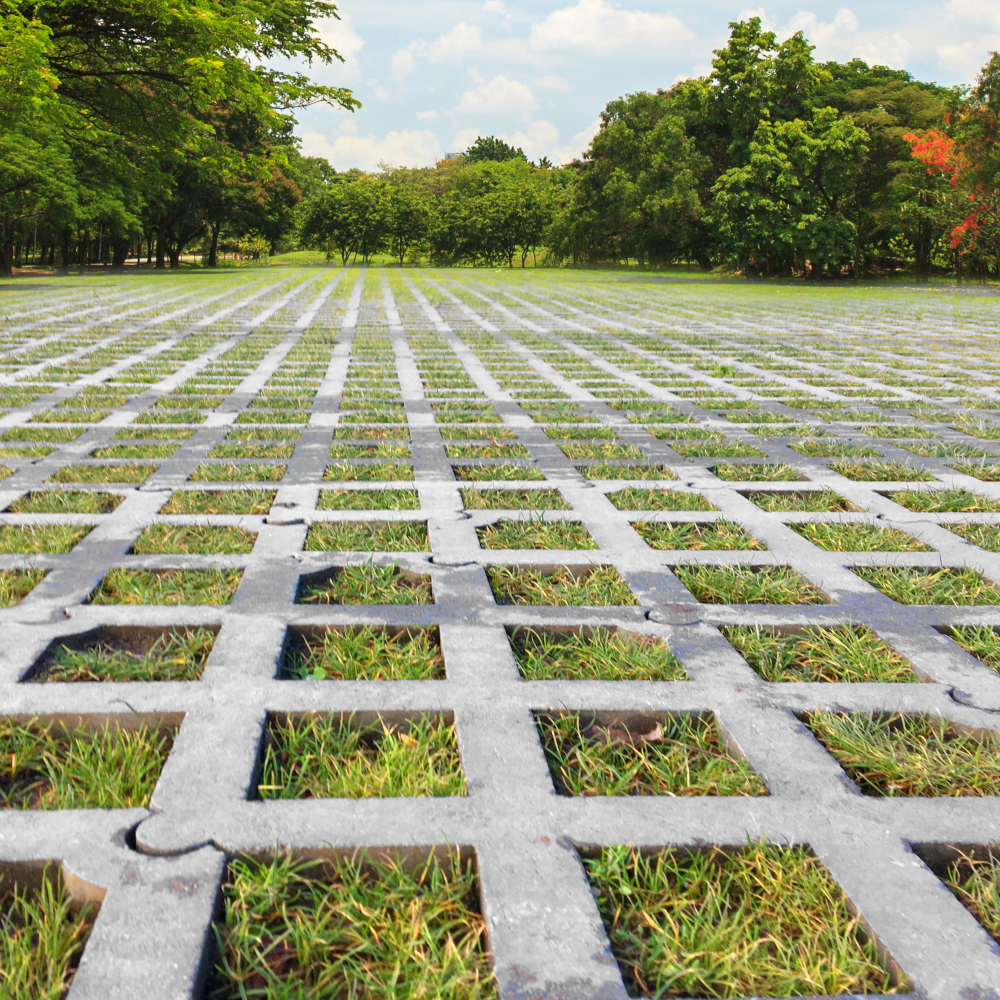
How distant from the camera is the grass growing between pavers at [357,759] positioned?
1.61 m

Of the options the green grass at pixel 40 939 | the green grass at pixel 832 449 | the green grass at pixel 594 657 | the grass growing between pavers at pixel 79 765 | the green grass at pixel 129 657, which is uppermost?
the green grass at pixel 832 449

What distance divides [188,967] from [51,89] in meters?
13.9

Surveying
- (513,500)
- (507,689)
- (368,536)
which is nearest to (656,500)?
(513,500)

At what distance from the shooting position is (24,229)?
1346 inches

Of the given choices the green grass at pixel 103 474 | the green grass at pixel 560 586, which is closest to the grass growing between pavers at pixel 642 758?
the green grass at pixel 560 586

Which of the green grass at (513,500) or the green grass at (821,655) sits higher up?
the green grass at (513,500)

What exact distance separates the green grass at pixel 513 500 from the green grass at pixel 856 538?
989 millimetres

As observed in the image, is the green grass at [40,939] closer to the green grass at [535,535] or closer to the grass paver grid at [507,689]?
the grass paver grid at [507,689]

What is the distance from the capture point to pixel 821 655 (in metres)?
2.24

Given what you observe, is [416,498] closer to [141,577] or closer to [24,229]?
[141,577]

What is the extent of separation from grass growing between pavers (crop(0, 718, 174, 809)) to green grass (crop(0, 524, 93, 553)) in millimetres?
1189

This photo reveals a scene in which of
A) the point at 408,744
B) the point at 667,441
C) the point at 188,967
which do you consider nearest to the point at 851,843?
the point at 408,744

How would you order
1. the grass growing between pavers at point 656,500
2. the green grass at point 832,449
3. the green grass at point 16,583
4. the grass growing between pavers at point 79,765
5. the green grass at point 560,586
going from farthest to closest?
the green grass at point 832,449, the grass growing between pavers at point 656,500, the green grass at point 560,586, the green grass at point 16,583, the grass growing between pavers at point 79,765

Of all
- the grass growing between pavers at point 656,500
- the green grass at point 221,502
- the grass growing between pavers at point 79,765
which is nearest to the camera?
the grass growing between pavers at point 79,765
